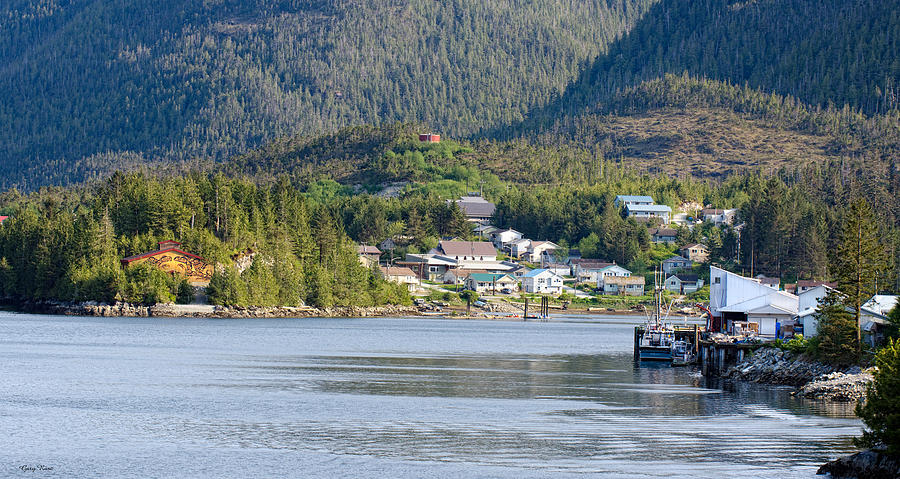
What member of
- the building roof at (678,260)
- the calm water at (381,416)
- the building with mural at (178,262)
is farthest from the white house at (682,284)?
the calm water at (381,416)

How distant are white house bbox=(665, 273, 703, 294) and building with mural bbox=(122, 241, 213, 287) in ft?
233

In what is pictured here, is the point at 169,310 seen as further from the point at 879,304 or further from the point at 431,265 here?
the point at 879,304

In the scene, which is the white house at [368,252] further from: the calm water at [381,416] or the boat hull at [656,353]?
the boat hull at [656,353]

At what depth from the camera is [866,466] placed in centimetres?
3391

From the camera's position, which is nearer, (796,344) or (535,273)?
(796,344)

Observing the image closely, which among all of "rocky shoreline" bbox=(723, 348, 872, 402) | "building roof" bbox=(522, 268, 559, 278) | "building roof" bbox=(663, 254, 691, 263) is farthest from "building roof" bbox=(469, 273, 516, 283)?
"rocky shoreline" bbox=(723, 348, 872, 402)

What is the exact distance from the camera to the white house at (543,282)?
560 feet

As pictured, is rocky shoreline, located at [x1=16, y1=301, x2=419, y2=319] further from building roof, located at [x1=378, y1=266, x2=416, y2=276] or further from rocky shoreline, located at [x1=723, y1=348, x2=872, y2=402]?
rocky shoreline, located at [x1=723, y1=348, x2=872, y2=402]

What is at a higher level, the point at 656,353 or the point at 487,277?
the point at 487,277

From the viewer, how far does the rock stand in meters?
32.8

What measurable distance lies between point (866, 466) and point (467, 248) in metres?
149

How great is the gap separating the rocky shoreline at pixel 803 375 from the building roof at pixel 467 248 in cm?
11227

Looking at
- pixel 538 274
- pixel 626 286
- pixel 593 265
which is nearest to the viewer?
pixel 538 274

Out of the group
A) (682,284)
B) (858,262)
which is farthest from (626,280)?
(858,262)
